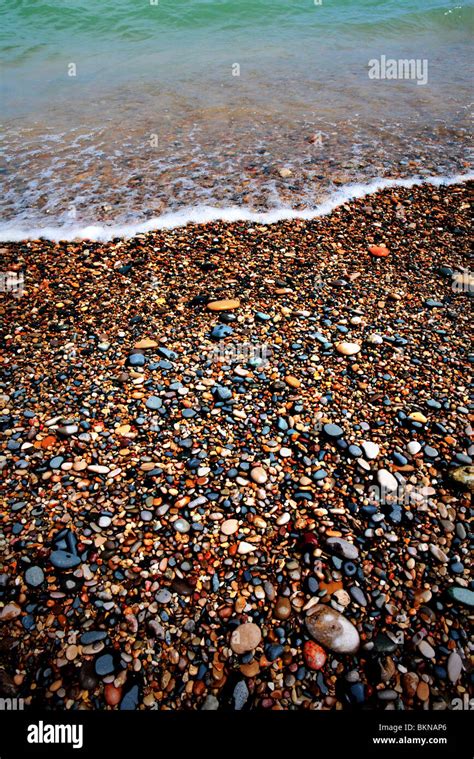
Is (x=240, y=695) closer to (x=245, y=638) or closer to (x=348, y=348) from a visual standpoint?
(x=245, y=638)

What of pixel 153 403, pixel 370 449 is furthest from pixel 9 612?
pixel 370 449

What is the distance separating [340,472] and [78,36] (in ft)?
57.3

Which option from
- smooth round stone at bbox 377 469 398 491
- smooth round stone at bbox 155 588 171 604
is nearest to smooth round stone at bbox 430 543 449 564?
smooth round stone at bbox 377 469 398 491

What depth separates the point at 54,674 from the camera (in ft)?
6.73

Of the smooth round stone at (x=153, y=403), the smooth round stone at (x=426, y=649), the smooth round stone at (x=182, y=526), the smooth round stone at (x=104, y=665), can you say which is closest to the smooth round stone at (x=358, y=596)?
the smooth round stone at (x=426, y=649)

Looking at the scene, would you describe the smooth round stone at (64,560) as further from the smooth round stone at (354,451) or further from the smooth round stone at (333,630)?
the smooth round stone at (354,451)

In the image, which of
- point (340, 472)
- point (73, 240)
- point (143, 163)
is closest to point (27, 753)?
point (340, 472)

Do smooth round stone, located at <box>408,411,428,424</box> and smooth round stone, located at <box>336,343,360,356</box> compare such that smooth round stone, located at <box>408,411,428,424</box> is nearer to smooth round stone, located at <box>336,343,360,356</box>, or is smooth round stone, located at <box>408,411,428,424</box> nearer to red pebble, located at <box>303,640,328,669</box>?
smooth round stone, located at <box>336,343,360,356</box>

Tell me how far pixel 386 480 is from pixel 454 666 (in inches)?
42.0

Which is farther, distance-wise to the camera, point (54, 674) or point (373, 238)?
point (373, 238)

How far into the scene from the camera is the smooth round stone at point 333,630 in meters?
2.14

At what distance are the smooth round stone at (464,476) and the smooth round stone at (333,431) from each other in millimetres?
799

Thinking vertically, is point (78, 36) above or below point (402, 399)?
above

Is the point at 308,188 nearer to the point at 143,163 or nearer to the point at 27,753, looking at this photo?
the point at 143,163
